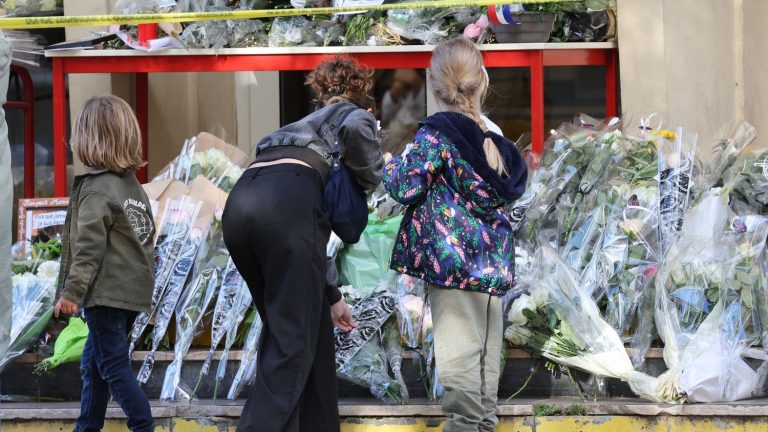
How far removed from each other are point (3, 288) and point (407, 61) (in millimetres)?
3297

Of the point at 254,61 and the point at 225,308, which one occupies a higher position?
the point at 254,61

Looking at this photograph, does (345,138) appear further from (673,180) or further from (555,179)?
(673,180)

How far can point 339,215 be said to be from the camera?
4.14 metres

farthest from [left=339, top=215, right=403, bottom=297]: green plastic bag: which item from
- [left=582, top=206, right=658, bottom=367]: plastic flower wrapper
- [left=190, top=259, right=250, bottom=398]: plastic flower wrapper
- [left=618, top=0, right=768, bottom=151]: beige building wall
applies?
[left=618, top=0, right=768, bottom=151]: beige building wall

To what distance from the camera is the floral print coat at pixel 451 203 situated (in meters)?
4.19

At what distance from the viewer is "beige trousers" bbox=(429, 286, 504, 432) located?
421 cm

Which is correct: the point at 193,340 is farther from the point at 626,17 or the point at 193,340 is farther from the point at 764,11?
the point at 764,11

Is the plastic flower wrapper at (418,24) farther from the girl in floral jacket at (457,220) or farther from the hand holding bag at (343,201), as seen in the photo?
the hand holding bag at (343,201)

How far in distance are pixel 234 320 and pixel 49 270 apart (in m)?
1.00

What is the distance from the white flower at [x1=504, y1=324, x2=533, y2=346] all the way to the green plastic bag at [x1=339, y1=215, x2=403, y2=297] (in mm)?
714

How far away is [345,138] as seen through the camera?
416 centimetres

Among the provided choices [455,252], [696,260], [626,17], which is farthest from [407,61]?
[455,252]

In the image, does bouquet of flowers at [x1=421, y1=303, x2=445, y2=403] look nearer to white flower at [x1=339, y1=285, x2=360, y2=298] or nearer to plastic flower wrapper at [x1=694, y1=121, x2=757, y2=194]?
white flower at [x1=339, y1=285, x2=360, y2=298]

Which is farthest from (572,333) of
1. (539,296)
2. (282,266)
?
(282,266)
